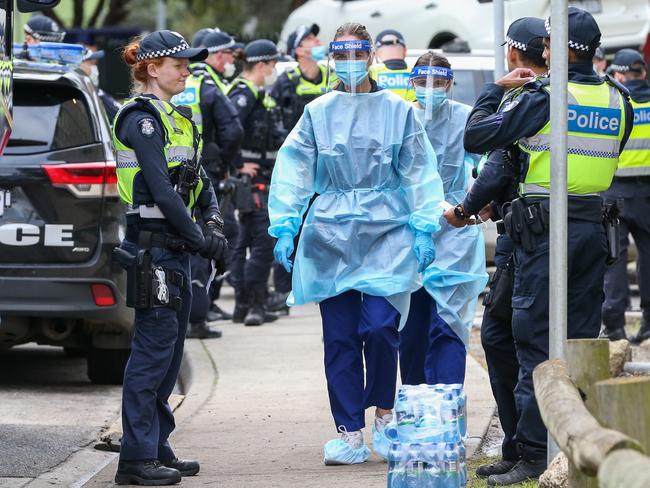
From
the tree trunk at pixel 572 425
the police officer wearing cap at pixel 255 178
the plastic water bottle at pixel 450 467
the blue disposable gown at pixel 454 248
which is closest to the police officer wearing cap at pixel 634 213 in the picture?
the police officer wearing cap at pixel 255 178

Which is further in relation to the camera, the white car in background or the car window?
the white car in background

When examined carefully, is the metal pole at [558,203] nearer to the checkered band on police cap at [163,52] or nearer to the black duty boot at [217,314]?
the checkered band on police cap at [163,52]

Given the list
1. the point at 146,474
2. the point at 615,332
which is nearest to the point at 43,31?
the point at 615,332

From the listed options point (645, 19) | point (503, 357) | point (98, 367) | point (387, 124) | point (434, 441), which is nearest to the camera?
point (434, 441)

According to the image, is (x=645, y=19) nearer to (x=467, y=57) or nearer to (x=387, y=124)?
(x=467, y=57)

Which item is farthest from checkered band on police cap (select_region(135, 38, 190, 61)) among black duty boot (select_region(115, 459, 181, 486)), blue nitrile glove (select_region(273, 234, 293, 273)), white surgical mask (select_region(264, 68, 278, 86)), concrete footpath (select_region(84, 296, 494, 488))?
white surgical mask (select_region(264, 68, 278, 86))

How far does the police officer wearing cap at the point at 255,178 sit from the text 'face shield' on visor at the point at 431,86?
4.22 m

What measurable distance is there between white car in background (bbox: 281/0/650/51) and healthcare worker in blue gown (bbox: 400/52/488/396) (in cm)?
859

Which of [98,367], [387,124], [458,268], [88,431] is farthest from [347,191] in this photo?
[98,367]

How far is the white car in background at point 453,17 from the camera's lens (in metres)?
15.9

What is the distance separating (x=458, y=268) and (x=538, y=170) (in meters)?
1.57

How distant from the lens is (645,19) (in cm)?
1592

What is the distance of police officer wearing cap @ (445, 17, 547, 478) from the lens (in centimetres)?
596

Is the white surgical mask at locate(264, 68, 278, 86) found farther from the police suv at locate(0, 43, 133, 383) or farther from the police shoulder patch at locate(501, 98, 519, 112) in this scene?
the police shoulder patch at locate(501, 98, 519, 112)
